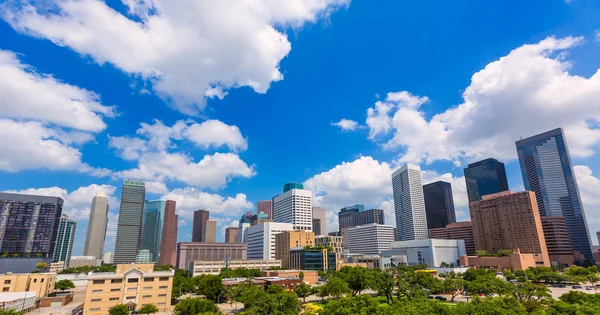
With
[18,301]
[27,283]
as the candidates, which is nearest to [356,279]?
[18,301]

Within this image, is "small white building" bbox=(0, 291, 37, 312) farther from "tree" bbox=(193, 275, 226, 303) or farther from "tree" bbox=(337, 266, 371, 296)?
"tree" bbox=(337, 266, 371, 296)

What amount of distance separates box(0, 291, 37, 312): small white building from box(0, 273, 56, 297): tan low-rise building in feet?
30.3

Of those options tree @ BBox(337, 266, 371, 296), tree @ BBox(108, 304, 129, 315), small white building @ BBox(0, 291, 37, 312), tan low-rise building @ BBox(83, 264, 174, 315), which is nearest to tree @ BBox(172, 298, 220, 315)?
tree @ BBox(108, 304, 129, 315)

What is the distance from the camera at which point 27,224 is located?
158m

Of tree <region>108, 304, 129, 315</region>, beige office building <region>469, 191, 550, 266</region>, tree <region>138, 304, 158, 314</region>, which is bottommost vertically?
tree <region>138, 304, 158, 314</region>

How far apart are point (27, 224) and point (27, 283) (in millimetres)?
87322

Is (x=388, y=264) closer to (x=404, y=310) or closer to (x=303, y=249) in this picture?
(x=303, y=249)

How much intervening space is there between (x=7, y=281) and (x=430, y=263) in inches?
7571

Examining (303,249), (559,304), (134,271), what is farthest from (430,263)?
(134,271)

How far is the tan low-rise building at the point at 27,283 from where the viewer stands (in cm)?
8831

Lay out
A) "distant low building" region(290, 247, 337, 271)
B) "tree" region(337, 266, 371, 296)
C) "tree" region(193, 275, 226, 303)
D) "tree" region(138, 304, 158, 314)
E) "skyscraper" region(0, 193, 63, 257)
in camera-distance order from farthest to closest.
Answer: "distant low building" region(290, 247, 337, 271) → "skyscraper" region(0, 193, 63, 257) → "tree" region(337, 266, 371, 296) → "tree" region(193, 275, 226, 303) → "tree" region(138, 304, 158, 314)

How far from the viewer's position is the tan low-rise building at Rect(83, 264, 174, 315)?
71.8 m

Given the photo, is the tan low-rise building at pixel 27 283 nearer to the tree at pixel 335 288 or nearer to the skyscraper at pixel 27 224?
the skyscraper at pixel 27 224

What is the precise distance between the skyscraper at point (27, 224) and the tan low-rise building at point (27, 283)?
73.7 meters
